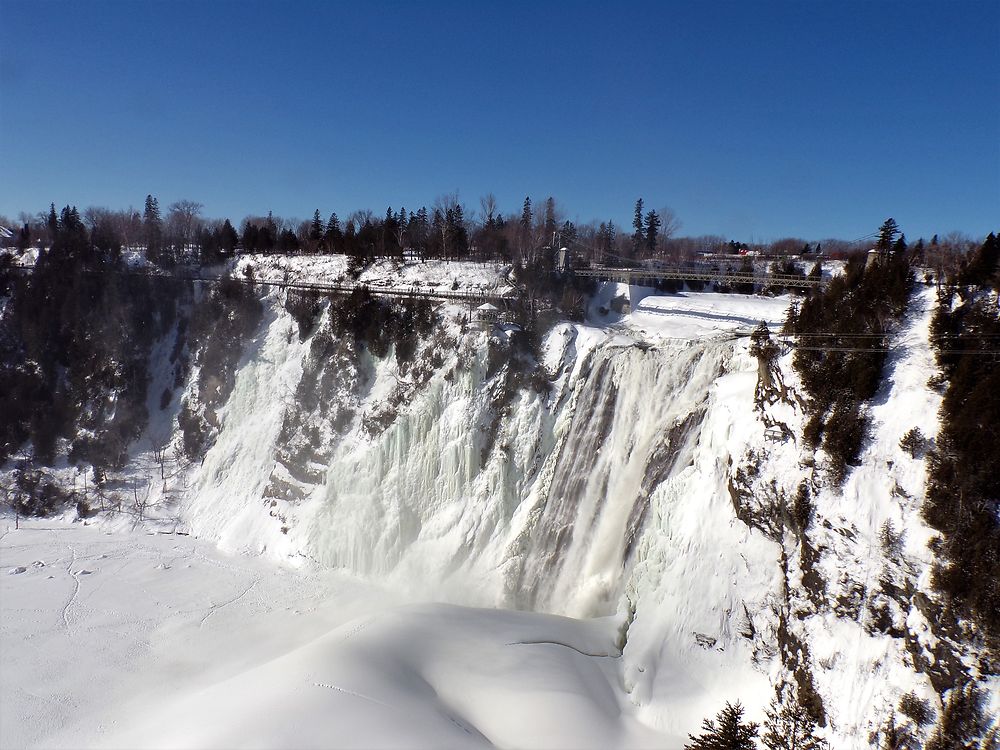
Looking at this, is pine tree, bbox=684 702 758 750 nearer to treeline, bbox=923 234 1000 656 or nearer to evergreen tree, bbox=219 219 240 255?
treeline, bbox=923 234 1000 656

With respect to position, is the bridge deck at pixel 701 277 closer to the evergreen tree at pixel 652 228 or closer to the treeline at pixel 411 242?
the treeline at pixel 411 242

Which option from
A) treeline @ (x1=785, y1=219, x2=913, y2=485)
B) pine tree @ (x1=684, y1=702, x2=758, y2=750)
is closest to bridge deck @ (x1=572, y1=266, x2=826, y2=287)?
treeline @ (x1=785, y1=219, x2=913, y2=485)

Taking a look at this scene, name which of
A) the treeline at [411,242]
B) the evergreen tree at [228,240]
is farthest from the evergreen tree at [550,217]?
the evergreen tree at [228,240]

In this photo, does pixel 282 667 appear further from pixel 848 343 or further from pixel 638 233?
pixel 638 233

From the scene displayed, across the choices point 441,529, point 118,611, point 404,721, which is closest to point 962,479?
point 404,721

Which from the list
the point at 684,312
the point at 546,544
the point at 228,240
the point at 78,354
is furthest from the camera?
the point at 228,240

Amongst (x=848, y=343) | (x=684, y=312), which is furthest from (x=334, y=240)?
(x=848, y=343)
